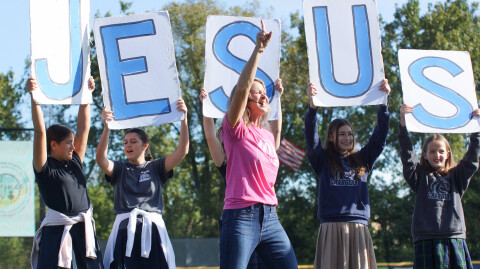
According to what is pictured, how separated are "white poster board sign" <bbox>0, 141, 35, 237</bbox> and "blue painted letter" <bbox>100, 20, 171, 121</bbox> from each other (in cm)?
649

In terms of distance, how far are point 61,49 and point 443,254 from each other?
350 cm

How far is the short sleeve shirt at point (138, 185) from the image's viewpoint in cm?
522

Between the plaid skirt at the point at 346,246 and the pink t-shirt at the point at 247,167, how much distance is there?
119 centimetres

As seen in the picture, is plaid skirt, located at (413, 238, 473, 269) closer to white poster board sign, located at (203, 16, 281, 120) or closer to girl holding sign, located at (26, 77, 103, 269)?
white poster board sign, located at (203, 16, 281, 120)

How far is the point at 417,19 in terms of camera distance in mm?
25219

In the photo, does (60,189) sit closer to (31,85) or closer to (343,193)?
(31,85)

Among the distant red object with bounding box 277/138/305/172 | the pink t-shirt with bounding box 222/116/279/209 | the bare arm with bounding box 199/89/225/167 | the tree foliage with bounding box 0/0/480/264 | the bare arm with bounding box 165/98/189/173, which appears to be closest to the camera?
the pink t-shirt with bounding box 222/116/279/209

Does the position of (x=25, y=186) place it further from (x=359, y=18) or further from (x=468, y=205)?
(x=468, y=205)

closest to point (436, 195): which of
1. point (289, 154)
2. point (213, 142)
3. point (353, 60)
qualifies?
point (353, 60)

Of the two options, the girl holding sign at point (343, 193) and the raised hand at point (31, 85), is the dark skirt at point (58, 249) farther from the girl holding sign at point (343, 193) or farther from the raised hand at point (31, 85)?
the girl holding sign at point (343, 193)

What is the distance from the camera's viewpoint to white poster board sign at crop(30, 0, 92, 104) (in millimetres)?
5148

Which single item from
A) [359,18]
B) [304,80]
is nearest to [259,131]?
[359,18]

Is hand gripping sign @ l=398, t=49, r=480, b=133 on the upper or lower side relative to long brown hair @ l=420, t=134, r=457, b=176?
upper

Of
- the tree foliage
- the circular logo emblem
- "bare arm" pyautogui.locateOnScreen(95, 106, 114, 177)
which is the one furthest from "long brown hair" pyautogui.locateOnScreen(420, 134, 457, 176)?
the tree foliage
